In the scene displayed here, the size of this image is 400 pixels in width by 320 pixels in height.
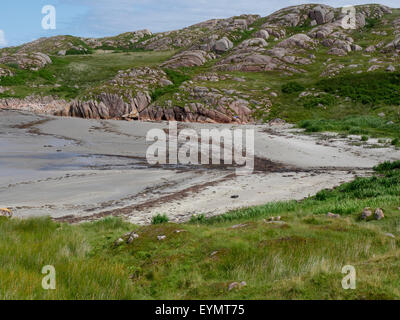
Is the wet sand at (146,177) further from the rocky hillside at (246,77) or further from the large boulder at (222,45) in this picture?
the large boulder at (222,45)

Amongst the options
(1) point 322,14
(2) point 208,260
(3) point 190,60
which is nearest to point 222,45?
(3) point 190,60

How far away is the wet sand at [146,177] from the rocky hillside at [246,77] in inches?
814

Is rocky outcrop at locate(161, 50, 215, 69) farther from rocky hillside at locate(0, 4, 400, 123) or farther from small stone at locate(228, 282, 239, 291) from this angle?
small stone at locate(228, 282, 239, 291)

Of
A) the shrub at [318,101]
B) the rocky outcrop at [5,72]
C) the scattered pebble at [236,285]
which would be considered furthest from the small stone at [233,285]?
the rocky outcrop at [5,72]

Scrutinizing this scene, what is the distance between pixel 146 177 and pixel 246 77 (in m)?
51.6

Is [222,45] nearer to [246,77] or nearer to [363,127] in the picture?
[246,77]

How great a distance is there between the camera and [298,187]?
16047 millimetres

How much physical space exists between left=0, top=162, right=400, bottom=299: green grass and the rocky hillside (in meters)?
38.6

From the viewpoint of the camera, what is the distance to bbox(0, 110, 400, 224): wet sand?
14.1 m

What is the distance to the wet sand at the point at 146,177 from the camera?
1408 centimetres

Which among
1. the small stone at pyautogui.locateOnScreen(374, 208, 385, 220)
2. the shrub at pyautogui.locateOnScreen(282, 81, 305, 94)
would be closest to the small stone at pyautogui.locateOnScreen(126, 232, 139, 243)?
the small stone at pyautogui.locateOnScreen(374, 208, 385, 220)
